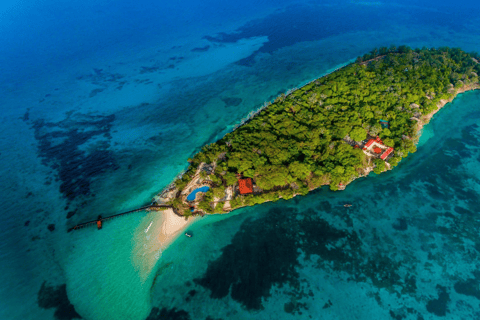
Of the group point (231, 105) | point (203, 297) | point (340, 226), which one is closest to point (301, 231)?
point (340, 226)

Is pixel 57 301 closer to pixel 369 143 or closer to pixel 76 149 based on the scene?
pixel 76 149

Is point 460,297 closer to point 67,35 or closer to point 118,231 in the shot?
point 118,231

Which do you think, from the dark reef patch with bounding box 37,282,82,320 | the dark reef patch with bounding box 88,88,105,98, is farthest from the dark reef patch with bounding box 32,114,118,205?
the dark reef patch with bounding box 37,282,82,320

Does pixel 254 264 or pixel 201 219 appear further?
pixel 201 219

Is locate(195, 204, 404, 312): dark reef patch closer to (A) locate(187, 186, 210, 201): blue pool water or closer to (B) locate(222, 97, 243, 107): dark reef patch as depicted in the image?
(A) locate(187, 186, 210, 201): blue pool water

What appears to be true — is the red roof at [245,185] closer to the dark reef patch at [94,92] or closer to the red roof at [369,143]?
the red roof at [369,143]

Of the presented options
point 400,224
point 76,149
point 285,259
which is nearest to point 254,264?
point 285,259
